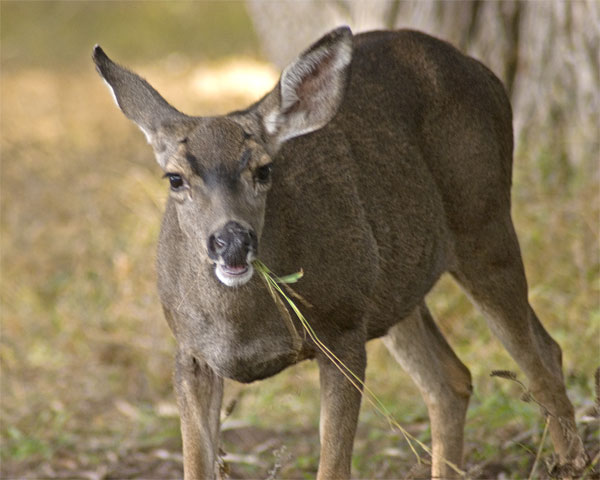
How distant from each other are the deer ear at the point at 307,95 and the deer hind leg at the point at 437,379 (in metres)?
1.28

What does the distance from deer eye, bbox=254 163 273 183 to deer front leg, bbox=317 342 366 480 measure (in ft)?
2.26

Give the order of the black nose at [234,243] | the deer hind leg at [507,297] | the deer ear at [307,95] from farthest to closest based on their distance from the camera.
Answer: the deer hind leg at [507,297], the deer ear at [307,95], the black nose at [234,243]

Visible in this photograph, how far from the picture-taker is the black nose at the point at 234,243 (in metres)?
3.79

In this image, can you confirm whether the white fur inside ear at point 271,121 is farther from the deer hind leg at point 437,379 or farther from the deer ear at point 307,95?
the deer hind leg at point 437,379

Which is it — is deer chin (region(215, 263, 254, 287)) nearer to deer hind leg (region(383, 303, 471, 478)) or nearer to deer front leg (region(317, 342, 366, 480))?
deer front leg (region(317, 342, 366, 480))

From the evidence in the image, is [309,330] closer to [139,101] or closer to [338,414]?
[338,414]

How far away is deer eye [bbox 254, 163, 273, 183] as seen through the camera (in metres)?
4.13

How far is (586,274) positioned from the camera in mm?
6496

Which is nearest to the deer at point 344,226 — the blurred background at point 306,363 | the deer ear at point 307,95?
the deer ear at point 307,95

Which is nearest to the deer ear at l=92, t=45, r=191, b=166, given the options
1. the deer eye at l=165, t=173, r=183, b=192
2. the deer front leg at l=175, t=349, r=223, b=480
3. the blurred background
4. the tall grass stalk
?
the deer eye at l=165, t=173, r=183, b=192

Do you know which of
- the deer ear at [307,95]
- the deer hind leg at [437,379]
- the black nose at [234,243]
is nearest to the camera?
the black nose at [234,243]

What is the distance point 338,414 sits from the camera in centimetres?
436

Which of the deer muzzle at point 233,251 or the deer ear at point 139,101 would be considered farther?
the deer ear at point 139,101

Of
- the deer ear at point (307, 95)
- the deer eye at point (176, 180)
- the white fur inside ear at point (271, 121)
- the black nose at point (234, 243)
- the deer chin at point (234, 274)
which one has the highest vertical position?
the deer ear at point (307, 95)
